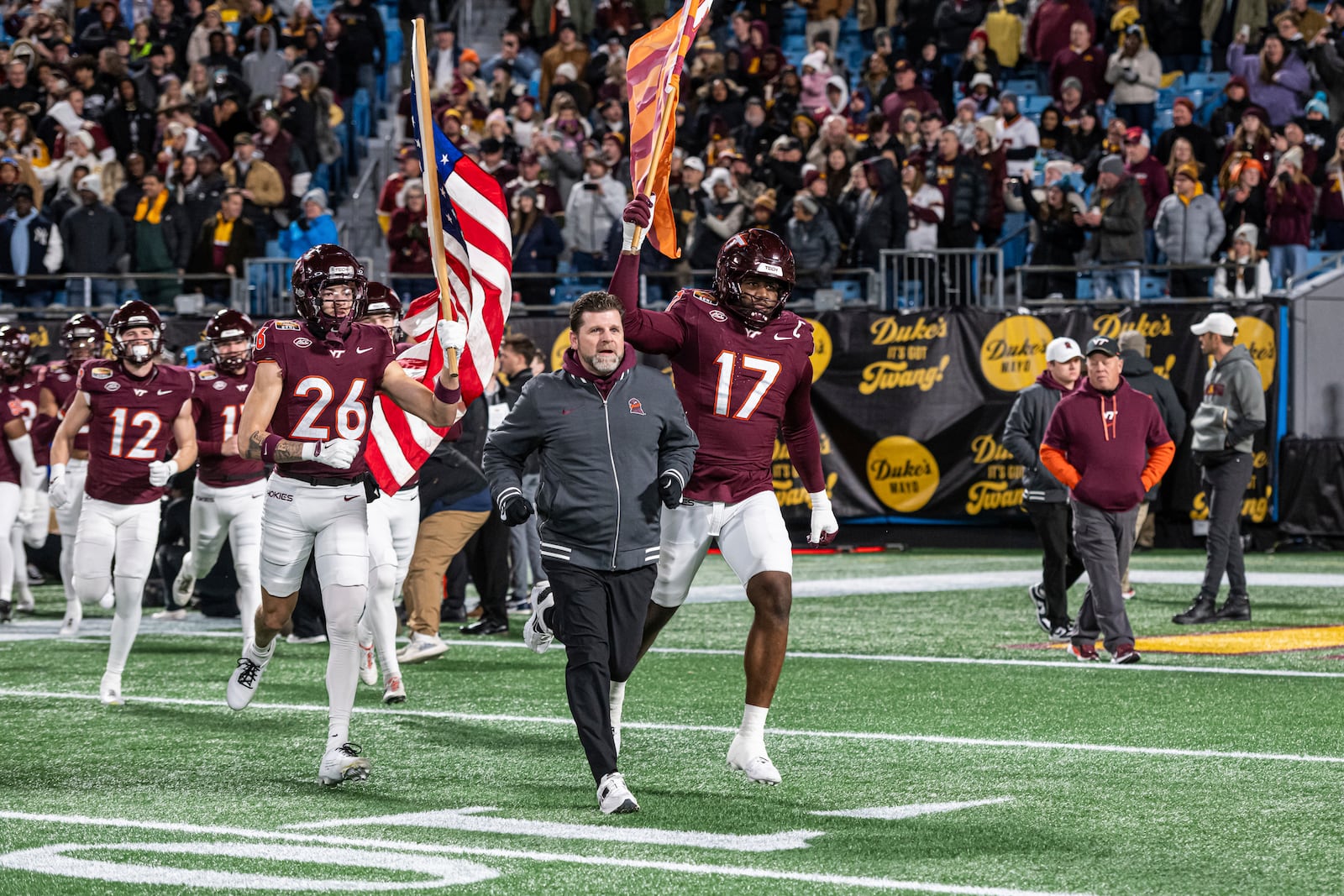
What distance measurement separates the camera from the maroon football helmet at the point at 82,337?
14523 mm

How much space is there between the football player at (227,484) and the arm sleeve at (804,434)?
460 cm

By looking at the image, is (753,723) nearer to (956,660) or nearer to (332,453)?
(332,453)

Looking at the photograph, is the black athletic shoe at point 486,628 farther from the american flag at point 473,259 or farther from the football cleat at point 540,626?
the football cleat at point 540,626

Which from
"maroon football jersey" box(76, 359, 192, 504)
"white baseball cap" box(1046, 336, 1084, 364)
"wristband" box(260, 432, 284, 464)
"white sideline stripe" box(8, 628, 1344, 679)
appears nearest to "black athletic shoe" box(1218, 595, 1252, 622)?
"white baseball cap" box(1046, 336, 1084, 364)

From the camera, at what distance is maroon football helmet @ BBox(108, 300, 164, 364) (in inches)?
414

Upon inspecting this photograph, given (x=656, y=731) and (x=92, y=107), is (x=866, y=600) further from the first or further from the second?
(x=92, y=107)

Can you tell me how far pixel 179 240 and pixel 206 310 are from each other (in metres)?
1.34

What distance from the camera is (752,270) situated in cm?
769

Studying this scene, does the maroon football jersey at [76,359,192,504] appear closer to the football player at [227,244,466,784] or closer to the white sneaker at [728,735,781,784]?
the football player at [227,244,466,784]

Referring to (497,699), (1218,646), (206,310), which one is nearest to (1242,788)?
(497,699)

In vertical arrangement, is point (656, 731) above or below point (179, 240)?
below

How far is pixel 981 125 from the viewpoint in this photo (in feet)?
67.4

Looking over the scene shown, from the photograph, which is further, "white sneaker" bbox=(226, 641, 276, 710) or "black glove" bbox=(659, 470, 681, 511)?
"white sneaker" bbox=(226, 641, 276, 710)

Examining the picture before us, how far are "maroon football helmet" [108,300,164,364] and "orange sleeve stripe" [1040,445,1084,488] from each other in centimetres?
511
